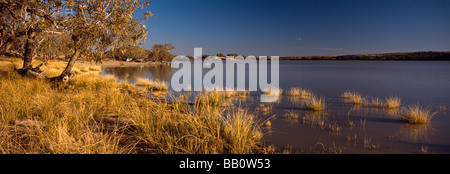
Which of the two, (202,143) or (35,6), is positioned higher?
(35,6)

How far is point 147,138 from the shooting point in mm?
4875

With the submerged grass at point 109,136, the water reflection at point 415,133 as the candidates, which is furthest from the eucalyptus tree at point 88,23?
the water reflection at point 415,133

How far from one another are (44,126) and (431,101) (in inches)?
624

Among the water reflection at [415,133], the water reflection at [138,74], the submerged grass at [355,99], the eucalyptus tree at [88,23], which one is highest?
the eucalyptus tree at [88,23]

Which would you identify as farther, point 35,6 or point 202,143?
point 35,6

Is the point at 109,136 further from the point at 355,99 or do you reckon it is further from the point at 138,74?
the point at 138,74

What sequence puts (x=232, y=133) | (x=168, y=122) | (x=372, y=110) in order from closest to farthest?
(x=232, y=133) → (x=168, y=122) → (x=372, y=110)

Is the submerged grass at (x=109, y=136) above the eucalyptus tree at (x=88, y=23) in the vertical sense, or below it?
below

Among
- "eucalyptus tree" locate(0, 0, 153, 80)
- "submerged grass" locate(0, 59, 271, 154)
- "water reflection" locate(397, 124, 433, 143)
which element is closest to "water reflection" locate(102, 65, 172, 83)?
"eucalyptus tree" locate(0, 0, 153, 80)

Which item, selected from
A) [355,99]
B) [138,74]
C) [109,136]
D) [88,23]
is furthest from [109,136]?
[138,74]

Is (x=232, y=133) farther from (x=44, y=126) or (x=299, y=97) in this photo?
(x=299, y=97)

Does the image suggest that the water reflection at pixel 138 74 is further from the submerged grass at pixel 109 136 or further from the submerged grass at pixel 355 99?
the submerged grass at pixel 355 99
